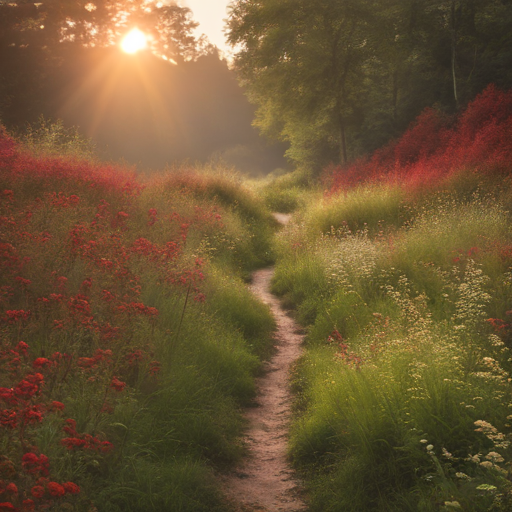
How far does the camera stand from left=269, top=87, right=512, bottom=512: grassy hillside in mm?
3219

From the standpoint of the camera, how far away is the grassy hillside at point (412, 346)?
10.6 ft

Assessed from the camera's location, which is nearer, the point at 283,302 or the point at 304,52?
the point at 283,302

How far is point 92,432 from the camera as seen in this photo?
11.4 feet

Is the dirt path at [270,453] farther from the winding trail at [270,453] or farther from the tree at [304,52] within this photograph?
the tree at [304,52]

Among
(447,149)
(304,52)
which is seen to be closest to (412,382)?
(447,149)

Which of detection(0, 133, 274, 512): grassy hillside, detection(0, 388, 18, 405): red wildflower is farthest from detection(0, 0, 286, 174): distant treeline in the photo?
detection(0, 388, 18, 405): red wildflower

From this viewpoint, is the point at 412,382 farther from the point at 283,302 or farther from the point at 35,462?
the point at 283,302

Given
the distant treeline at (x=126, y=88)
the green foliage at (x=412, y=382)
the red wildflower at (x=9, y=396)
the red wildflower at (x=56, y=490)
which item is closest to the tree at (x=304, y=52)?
the distant treeline at (x=126, y=88)

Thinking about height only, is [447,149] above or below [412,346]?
above

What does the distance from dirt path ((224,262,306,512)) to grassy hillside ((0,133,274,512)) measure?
20 centimetres

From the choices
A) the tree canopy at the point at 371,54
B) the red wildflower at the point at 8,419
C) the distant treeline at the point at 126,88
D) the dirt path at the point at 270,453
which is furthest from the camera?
the distant treeline at the point at 126,88

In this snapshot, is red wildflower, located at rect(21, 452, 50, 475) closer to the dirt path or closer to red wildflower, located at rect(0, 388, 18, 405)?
red wildflower, located at rect(0, 388, 18, 405)

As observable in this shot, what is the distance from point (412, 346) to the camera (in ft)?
14.3

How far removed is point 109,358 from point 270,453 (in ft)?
6.26
